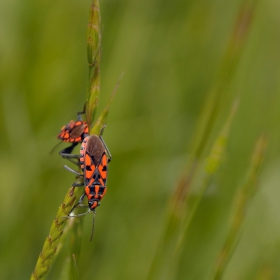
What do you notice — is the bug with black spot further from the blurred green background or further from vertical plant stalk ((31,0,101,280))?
the blurred green background

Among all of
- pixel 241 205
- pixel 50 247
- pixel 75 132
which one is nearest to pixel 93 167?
pixel 75 132

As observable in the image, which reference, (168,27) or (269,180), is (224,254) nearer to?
(269,180)

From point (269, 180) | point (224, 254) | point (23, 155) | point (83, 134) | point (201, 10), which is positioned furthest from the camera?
point (201, 10)

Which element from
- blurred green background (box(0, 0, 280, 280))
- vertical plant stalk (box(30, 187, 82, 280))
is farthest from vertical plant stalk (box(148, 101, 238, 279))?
blurred green background (box(0, 0, 280, 280))

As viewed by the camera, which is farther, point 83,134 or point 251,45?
point 251,45

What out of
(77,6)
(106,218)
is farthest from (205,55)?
(106,218)

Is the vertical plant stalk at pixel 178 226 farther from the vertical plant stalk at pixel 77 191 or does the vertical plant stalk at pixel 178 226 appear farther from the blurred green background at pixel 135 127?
the blurred green background at pixel 135 127

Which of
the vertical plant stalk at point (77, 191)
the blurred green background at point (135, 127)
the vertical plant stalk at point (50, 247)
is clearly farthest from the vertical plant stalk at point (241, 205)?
the blurred green background at point (135, 127)
